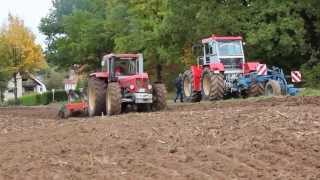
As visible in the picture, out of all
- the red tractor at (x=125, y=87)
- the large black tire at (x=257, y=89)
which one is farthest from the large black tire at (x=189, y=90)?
the red tractor at (x=125, y=87)

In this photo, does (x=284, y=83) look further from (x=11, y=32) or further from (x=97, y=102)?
(x=11, y=32)

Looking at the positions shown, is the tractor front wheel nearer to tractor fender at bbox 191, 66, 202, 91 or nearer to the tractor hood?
the tractor hood

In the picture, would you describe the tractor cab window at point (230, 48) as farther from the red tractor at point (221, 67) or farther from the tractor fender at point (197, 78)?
the tractor fender at point (197, 78)

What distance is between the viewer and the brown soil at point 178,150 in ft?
29.5

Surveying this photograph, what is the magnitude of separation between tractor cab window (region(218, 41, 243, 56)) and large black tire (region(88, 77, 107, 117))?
6.19m

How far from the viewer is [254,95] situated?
2653 centimetres

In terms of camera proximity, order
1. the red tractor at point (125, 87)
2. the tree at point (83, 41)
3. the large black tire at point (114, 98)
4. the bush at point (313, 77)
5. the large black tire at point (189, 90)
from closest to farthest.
A: the large black tire at point (114, 98)
the red tractor at point (125, 87)
the large black tire at point (189, 90)
the bush at point (313, 77)
the tree at point (83, 41)

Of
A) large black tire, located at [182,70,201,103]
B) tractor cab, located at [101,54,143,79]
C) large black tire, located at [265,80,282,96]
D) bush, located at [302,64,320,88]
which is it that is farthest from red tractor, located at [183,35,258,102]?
bush, located at [302,64,320,88]

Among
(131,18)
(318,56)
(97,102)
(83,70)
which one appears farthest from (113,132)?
(83,70)

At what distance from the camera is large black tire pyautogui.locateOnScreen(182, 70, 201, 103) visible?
29609 millimetres

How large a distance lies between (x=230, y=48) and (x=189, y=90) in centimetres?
317

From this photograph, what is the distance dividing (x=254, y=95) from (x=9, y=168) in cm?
1781

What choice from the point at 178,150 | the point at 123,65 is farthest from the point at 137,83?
the point at 178,150

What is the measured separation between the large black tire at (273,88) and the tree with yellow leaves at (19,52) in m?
36.5
